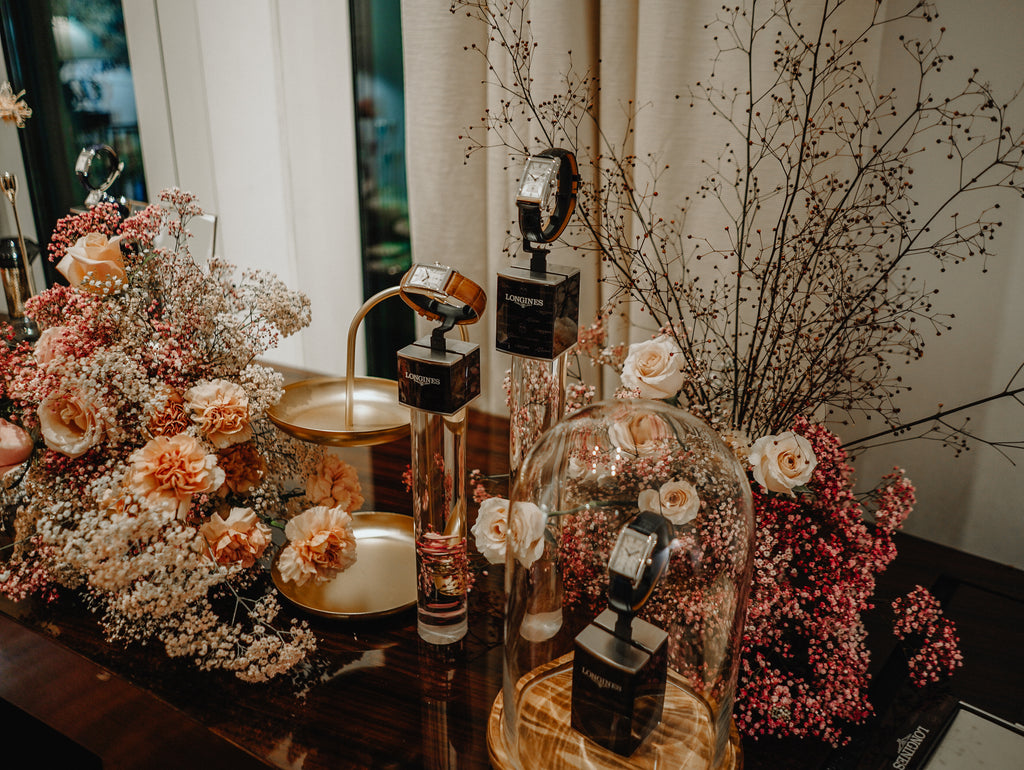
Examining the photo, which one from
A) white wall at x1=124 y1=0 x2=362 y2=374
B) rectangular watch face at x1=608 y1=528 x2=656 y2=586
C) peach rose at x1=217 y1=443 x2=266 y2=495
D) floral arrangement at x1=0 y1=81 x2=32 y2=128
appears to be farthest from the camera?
white wall at x1=124 y1=0 x2=362 y2=374

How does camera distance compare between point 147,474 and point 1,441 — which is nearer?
point 147,474

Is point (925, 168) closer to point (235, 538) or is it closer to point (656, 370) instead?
point (656, 370)

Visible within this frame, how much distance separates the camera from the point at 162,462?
32.3 inches

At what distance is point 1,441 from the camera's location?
3.05 ft

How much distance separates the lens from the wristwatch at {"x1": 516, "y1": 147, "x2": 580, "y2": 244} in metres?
0.71

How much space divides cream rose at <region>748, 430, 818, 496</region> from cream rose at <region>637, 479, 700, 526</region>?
0.36 ft

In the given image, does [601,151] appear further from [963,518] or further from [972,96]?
[963,518]

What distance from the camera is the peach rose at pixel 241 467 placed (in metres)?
0.91

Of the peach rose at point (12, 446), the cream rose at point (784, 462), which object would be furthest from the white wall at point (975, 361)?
the peach rose at point (12, 446)

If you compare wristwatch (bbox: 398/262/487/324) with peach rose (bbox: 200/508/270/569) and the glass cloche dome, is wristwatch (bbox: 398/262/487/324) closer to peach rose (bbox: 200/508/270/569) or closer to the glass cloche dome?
the glass cloche dome

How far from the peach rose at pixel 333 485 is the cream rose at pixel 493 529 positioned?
23cm

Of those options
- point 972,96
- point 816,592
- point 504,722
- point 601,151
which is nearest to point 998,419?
point 972,96

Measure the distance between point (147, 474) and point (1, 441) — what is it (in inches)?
9.9

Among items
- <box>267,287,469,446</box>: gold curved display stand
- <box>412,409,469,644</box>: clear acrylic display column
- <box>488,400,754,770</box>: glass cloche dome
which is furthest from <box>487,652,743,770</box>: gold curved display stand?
<box>267,287,469,446</box>: gold curved display stand
